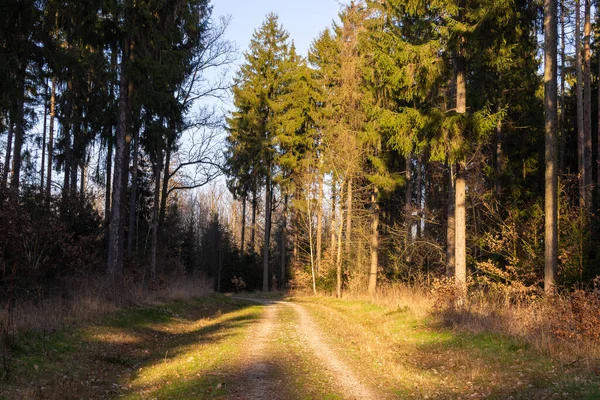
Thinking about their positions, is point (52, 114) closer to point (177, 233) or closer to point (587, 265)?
point (177, 233)

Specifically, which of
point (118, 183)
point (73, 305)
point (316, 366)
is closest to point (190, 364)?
point (316, 366)

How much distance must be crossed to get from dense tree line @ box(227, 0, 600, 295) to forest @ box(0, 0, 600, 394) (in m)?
0.10

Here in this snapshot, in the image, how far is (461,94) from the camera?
1564 cm

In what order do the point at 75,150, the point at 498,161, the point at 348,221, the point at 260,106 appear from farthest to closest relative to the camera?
the point at 260,106 < the point at 348,221 < the point at 75,150 < the point at 498,161

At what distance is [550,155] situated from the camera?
14.5m

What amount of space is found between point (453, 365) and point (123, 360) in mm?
6614

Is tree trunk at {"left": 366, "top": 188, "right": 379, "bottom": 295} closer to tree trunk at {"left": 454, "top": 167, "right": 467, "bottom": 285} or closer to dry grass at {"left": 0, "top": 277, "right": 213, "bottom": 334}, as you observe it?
tree trunk at {"left": 454, "top": 167, "right": 467, "bottom": 285}

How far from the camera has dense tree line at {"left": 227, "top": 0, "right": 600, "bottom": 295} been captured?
1511cm

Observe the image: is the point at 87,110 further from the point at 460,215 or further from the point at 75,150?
the point at 460,215

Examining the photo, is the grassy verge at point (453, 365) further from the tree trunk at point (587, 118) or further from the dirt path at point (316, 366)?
the tree trunk at point (587, 118)

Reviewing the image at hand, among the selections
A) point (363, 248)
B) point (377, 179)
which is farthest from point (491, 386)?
point (363, 248)

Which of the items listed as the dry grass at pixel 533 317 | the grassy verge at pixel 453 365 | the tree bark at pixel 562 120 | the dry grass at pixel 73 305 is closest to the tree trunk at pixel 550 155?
the dry grass at pixel 533 317

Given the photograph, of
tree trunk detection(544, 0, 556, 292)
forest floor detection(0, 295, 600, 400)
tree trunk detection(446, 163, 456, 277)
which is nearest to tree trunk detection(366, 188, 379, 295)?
tree trunk detection(446, 163, 456, 277)

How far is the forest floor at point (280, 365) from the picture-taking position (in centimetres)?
692
